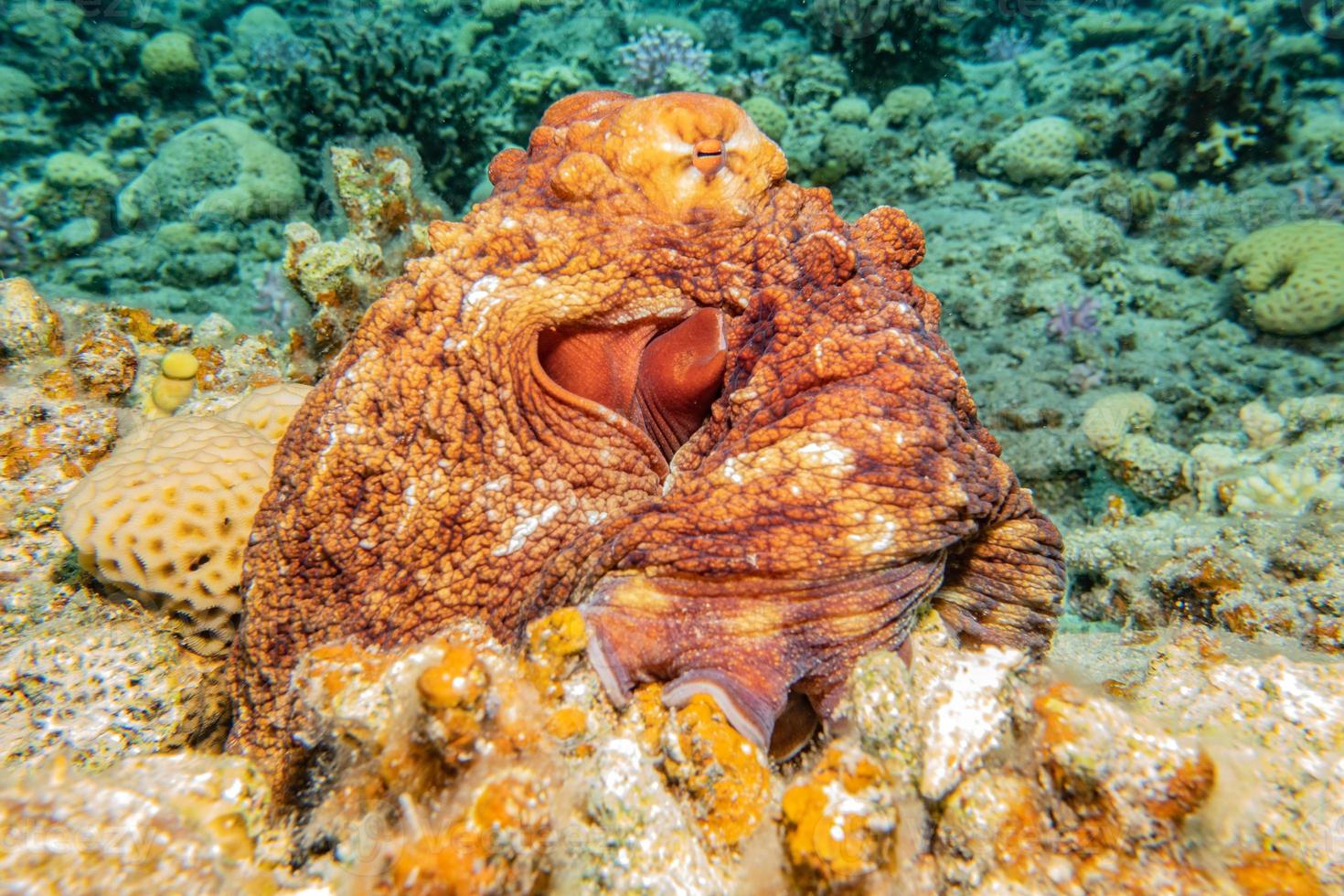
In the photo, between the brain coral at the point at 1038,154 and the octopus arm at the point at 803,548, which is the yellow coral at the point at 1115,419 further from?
the brain coral at the point at 1038,154

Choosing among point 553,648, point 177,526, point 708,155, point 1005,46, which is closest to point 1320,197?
point 1005,46

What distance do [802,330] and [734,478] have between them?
A: 56 centimetres

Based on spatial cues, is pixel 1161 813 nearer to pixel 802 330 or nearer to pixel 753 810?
pixel 753 810

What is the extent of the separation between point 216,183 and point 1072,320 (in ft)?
47.9

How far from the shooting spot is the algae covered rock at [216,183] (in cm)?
1217

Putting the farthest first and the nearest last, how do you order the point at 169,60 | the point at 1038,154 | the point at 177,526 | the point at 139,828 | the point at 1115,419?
the point at 169,60 → the point at 1038,154 → the point at 1115,419 → the point at 177,526 → the point at 139,828

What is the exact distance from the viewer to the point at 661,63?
1513cm

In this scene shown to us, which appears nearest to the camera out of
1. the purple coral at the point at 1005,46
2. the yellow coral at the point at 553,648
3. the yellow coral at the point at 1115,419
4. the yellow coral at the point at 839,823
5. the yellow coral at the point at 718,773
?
the yellow coral at the point at 839,823

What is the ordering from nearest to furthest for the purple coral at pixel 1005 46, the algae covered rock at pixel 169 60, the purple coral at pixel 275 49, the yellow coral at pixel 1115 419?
1. the yellow coral at pixel 1115 419
2. the purple coral at pixel 275 49
3. the algae covered rock at pixel 169 60
4. the purple coral at pixel 1005 46

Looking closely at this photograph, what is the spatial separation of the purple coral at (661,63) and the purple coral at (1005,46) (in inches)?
287

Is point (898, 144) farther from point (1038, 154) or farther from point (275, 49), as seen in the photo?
point (275, 49)

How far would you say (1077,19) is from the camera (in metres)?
17.2

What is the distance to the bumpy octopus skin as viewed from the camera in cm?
183

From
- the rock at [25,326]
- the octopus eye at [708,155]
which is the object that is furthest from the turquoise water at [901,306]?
the octopus eye at [708,155]
